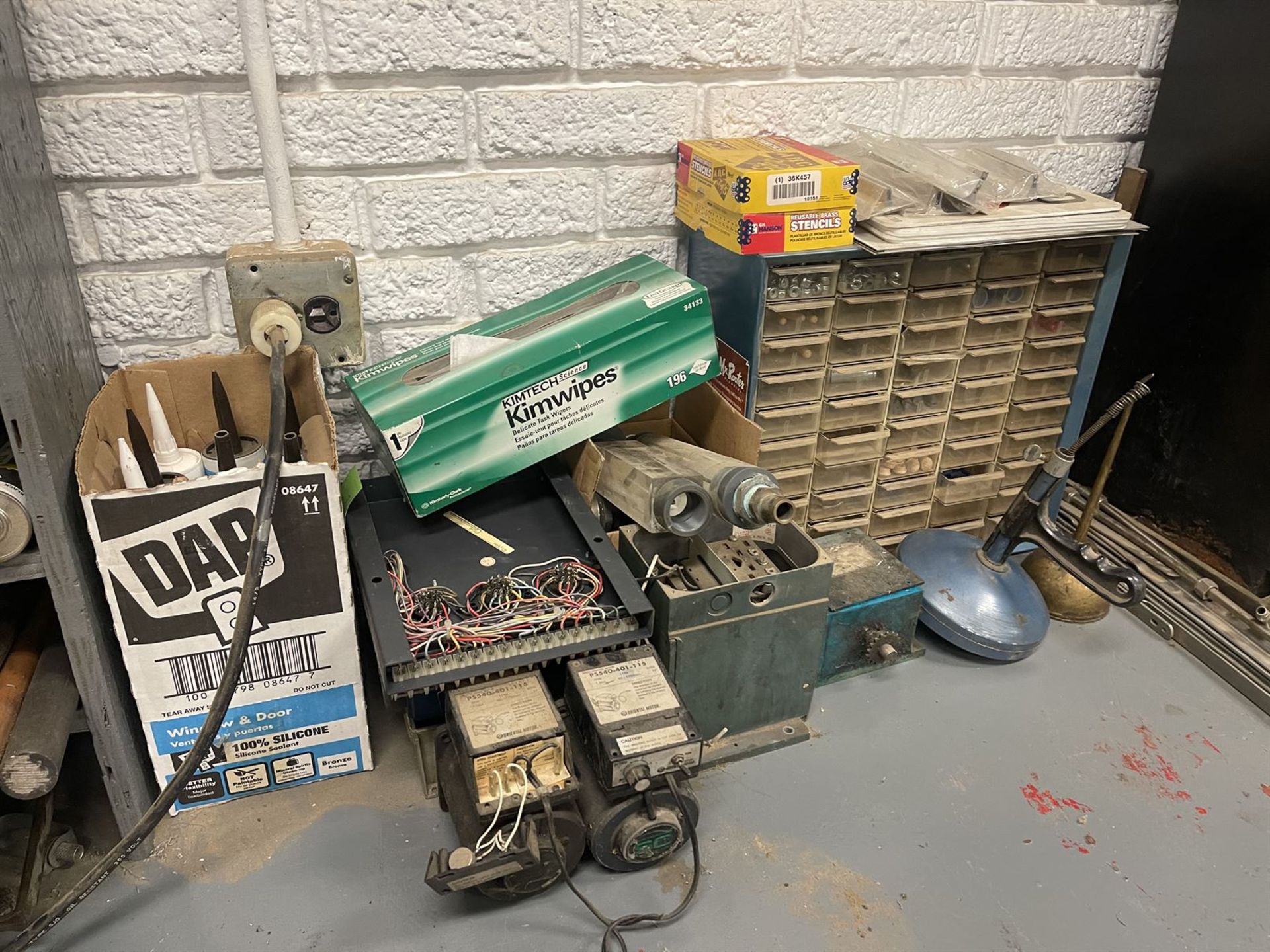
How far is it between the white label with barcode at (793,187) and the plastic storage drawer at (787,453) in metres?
0.35

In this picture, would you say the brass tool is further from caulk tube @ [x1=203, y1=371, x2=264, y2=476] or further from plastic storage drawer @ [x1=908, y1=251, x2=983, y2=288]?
caulk tube @ [x1=203, y1=371, x2=264, y2=476]

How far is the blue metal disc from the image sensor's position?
130 centimetres

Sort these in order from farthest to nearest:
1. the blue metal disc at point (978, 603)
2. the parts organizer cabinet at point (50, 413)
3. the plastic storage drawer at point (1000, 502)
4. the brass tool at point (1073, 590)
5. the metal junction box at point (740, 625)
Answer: the plastic storage drawer at point (1000, 502) < the brass tool at point (1073, 590) < the blue metal disc at point (978, 603) < the metal junction box at point (740, 625) < the parts organizer cabinet at point (50, 413)

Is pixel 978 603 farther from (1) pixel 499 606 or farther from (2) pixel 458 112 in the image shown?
(2) pixel 458 112

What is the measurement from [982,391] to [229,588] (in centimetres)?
111

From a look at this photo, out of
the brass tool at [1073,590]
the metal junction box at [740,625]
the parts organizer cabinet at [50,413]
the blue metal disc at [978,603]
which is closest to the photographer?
the parts organizer cabinet at [50,413]

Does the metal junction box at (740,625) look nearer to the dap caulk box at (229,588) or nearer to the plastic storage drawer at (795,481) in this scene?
the plastic storage drawer at (795,481)

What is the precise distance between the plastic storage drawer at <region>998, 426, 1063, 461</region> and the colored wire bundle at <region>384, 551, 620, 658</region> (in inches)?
31.6

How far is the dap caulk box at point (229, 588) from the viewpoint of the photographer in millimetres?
887

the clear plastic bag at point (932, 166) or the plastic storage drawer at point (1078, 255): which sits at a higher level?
the clear plastic bag at point (932, 166)

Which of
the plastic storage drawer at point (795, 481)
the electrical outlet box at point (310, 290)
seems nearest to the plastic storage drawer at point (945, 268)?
the plastic storage drawer at point (795, 481)

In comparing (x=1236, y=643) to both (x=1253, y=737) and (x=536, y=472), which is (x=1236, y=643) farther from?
(x=536, y=472)

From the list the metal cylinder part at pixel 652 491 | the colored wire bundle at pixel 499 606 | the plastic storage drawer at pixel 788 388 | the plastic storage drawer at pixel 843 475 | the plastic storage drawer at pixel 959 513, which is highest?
the plastic storage drawer at pixel 788 388

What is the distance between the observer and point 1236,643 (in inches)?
51.7
